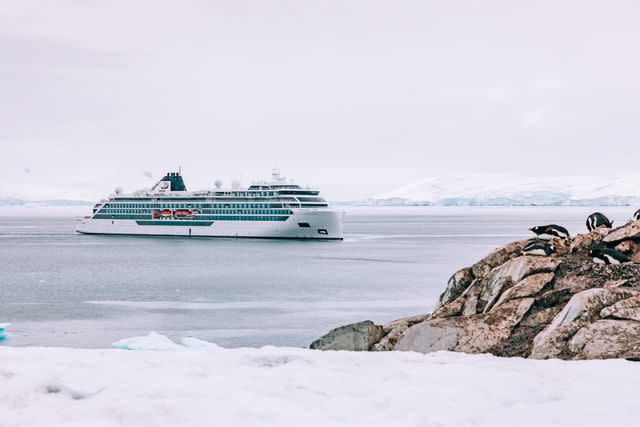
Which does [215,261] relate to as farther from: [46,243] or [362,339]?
[362,339]

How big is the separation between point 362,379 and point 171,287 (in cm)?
4306

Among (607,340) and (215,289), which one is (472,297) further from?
(215,289)

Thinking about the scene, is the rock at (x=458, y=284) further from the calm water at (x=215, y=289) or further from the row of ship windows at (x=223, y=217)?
the row of ship windows at (x=223, y=217)

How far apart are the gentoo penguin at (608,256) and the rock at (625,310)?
2.20 metres

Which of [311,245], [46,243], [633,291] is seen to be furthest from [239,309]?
[46,243]

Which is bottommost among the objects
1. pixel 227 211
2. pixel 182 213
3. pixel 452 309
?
pixel 452 309

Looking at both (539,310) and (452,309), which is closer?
(539,310)

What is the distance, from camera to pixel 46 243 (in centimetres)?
9806

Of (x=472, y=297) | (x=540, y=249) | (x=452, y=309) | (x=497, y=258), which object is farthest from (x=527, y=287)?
(x=497, y=258)

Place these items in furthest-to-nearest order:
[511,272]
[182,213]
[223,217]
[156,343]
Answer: [182,213] < [223,217] < [156,343] < [511,272]

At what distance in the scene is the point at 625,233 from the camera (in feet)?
39.7

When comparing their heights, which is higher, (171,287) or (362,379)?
(362,379)

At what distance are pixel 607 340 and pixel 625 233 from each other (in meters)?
4.82

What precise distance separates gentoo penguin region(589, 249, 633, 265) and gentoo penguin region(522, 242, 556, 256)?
2.01 feet
